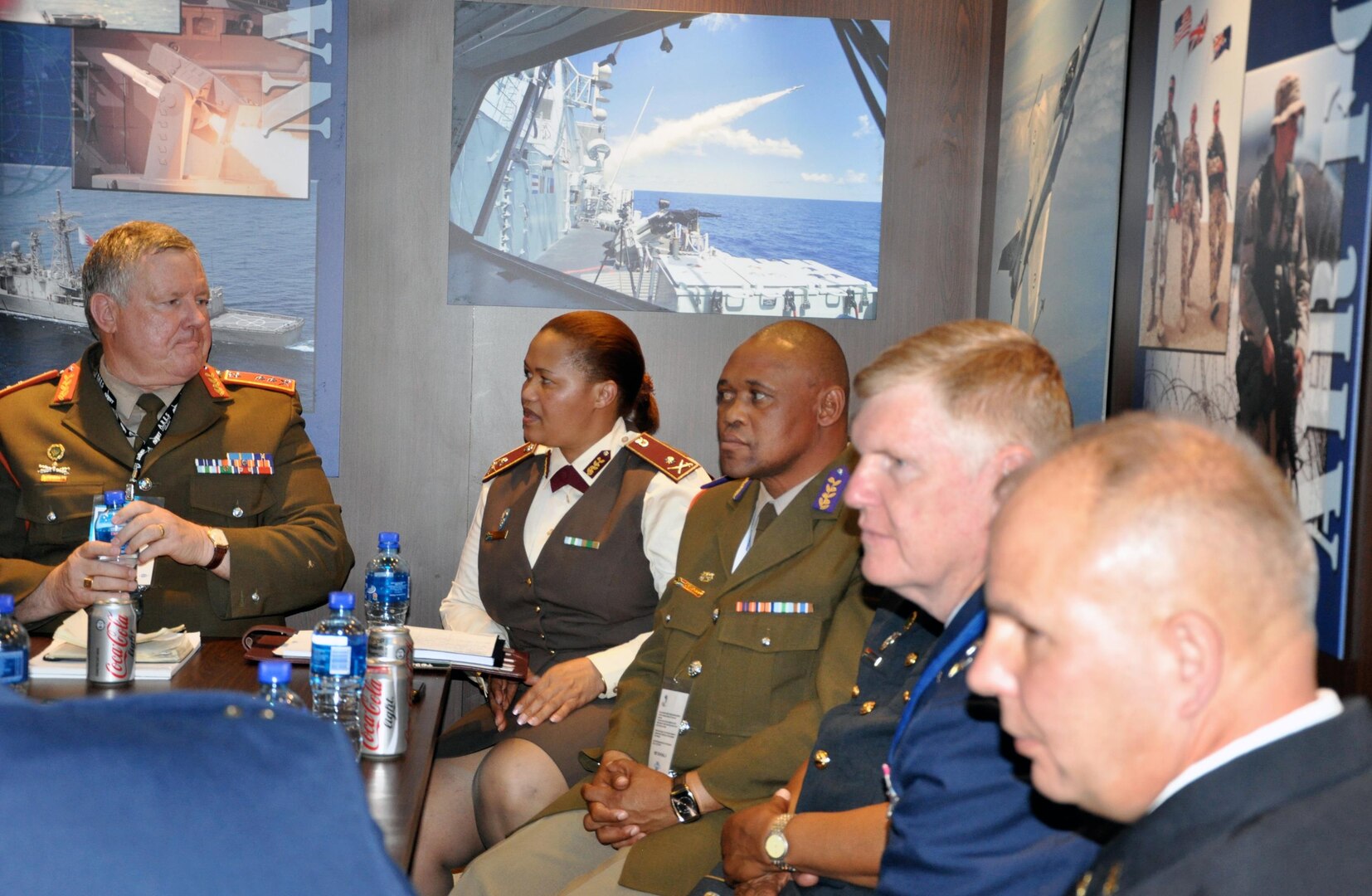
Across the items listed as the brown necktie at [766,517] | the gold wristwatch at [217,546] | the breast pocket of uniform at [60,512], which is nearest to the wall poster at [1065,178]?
the brown necktie at [766,517]

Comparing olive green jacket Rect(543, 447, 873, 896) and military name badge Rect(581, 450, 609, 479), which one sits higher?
military name badge Rect(581, 450, 609, 479)

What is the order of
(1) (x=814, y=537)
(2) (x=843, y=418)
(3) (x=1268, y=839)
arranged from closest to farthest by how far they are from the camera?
(3) (x=1268, y=839) → (1) (x=814, y=537) → (2) (x=843, y=418)

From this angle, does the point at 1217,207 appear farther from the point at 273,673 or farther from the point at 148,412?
the point at 148,412

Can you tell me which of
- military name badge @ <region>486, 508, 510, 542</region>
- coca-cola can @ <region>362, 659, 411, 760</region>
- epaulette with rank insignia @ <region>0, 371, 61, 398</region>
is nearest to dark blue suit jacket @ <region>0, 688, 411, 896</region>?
coca-cola can @ <region>362, 659, 411, 760</region>

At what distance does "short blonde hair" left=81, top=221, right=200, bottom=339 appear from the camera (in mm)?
2977

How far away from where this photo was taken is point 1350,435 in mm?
1710

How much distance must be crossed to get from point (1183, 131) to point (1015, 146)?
1.31 m

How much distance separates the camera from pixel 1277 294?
1910 mm

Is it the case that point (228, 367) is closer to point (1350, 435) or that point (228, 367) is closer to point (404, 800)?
point (404, 800)

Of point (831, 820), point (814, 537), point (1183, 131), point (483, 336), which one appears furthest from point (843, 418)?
point (483, 336)

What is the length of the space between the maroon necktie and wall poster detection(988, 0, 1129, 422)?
1.26 meters

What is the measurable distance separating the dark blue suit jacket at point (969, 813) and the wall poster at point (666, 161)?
2.67 m

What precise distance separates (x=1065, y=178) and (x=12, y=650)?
8.24 ft

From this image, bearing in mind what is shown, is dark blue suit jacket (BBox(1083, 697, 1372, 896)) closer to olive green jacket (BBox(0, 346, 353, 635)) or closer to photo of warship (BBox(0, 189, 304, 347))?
olive green jacket (BBox(0, 346, 353, 635))
